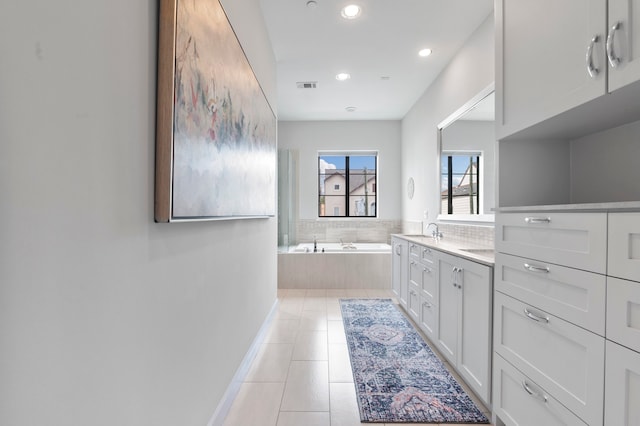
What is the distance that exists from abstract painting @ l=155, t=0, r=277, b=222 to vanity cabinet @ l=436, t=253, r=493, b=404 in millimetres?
1440

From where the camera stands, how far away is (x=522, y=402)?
1.35 m

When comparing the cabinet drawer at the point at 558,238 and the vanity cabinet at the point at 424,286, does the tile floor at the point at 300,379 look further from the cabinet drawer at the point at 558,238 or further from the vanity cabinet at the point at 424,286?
the cabinet drawer at the point at 558,238

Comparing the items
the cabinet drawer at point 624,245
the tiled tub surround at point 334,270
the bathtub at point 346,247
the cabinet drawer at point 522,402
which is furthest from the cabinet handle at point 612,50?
the bathtub at point 346,247

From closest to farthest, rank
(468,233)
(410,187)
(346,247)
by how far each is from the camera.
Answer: (468,233), (410,187), (346,247)

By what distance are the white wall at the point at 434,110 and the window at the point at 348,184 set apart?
61cm

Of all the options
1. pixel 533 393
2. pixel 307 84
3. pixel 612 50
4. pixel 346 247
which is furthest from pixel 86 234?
pixel 346 247

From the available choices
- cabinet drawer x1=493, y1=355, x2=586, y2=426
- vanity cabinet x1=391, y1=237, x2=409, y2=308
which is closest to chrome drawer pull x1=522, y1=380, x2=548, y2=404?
cabinet drawer x1=493, y1=355, x2=586, y2=426

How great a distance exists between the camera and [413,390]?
190 centimetres

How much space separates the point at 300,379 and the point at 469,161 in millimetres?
2435

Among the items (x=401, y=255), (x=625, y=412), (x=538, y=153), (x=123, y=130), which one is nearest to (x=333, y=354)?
(x=401, y=255)

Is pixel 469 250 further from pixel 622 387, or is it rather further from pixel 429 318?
pixel 622 387

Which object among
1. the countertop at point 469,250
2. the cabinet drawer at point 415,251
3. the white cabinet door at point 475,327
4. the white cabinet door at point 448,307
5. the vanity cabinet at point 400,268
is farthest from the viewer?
the vanity cabinet at point 400,268

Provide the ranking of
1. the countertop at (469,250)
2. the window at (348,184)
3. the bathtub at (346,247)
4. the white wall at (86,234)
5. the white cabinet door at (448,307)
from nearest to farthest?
the white wall at (86,234), the countertop at (469,250), the white cabinet door at (448,307), the bathtub at (346,247), the window at (348,184)

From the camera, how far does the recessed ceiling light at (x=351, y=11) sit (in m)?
2.44
